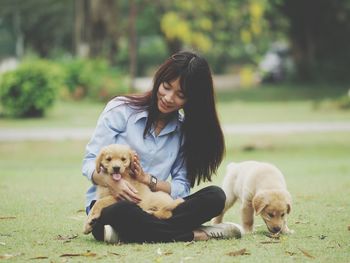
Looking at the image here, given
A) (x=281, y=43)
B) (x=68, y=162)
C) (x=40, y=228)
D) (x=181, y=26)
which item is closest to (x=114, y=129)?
(x=40, y=228)

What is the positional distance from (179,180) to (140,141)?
0.49 meters

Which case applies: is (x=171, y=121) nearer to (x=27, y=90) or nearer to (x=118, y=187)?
(x=118, y=187)

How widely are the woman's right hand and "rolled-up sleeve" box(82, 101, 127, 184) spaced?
256 mm

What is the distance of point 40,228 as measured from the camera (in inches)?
269

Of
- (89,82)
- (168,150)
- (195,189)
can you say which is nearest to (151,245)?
(168,150)

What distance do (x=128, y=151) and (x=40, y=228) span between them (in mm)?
1431

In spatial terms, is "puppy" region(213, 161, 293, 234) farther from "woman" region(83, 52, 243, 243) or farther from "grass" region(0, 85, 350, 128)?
"grass" region(0, 85, 350, 128)

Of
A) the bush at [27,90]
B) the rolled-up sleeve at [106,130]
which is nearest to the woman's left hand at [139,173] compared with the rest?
the rolled-up sleeve at [106,130]

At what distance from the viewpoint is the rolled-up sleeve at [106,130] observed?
6.21 meters

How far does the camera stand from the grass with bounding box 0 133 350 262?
18.3 feet

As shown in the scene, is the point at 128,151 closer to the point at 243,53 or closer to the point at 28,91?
the point at 28,91

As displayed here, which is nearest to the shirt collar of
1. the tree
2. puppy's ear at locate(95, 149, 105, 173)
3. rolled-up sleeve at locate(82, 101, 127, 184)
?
rolled-up sleeve at locate(82, 101, 127, 184)

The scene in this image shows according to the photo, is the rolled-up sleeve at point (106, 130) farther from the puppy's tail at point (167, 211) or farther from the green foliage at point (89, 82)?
the green foliage at point (89, 82)

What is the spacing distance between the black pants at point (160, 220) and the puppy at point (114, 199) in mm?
74
